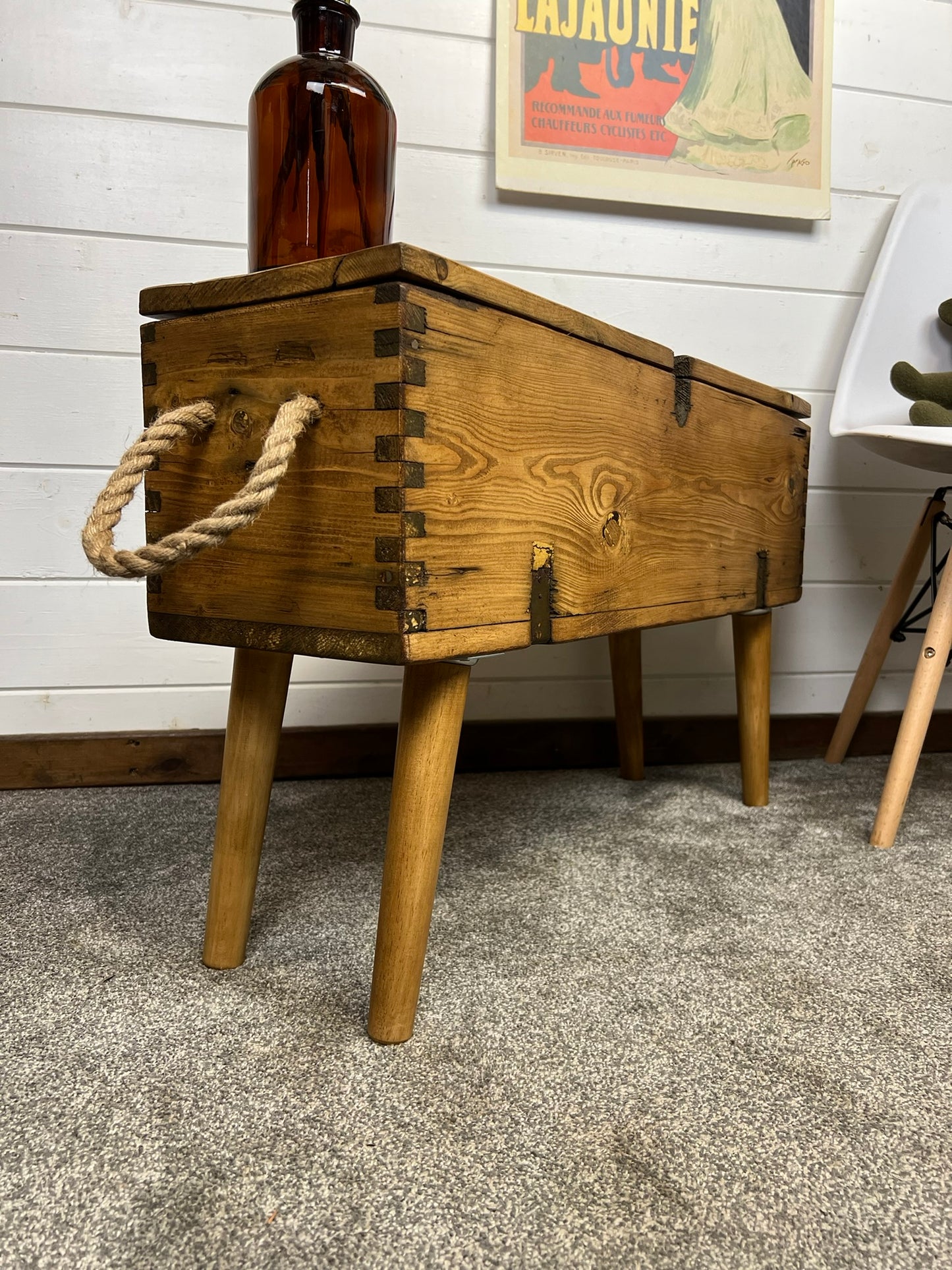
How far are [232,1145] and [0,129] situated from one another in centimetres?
131

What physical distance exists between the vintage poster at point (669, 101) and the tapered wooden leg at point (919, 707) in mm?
758

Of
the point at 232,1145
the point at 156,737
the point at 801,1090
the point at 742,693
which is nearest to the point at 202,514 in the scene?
the point at 232,1145

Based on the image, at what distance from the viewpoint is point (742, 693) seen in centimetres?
124

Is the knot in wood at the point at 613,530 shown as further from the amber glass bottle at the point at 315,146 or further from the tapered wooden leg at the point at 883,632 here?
the tapered wooden leg at the point at 883,632

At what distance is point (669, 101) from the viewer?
1372 millimetres

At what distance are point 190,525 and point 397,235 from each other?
0.90m

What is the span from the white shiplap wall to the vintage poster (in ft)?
0.13

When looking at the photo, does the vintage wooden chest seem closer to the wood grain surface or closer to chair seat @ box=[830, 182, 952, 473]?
the wood grain surface

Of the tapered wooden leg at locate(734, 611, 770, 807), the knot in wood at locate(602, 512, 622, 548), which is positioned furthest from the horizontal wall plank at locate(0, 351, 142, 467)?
the tapered wooden leg at locate(734, 611, 770, 807)

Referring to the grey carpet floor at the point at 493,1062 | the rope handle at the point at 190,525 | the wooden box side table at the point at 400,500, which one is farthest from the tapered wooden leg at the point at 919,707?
the rope handle at the point at 190,525

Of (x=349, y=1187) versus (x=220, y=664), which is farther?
(x=220, y=664)

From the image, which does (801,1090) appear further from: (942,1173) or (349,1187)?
(349,1187)

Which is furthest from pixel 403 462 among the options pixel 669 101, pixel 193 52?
pixel 669 101

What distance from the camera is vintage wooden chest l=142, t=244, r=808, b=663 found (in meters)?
0.58
